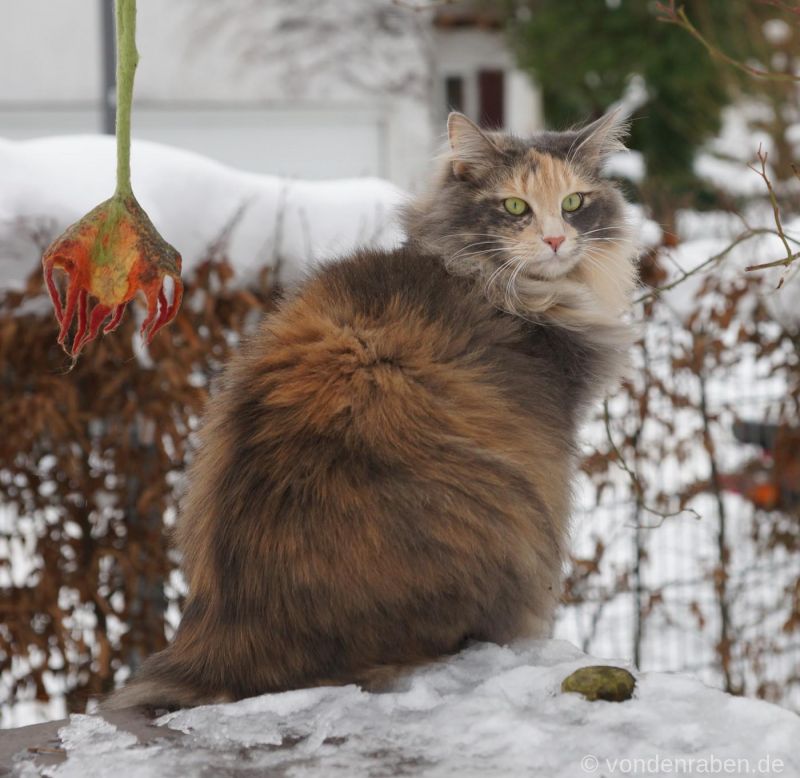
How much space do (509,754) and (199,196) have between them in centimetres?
208

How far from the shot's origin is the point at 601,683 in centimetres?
171

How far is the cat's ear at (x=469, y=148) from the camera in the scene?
7.92ft

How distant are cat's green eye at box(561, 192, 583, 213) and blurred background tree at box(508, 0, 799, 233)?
281 inches

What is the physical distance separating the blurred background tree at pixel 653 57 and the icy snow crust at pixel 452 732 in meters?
8.03

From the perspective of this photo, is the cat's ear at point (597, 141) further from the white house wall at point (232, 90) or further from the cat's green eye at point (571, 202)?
the white house wall at point (232, 90)

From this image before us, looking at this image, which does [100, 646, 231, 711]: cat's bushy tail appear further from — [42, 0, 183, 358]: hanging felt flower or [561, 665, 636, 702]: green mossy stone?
[42, 0, 183, 358]: hanging felt flower

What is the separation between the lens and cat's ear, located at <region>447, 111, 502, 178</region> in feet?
→ 7.92

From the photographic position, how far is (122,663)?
349 cm

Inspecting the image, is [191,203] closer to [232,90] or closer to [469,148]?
[469,148]

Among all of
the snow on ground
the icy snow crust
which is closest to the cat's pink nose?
the snow on ground

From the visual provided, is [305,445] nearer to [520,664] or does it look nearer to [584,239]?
[520,664]

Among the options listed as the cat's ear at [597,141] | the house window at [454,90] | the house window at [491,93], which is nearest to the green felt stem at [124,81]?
the cat's ear at [597,141]

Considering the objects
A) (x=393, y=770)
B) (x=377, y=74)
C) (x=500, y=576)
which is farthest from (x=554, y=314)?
(x=377, y=74)

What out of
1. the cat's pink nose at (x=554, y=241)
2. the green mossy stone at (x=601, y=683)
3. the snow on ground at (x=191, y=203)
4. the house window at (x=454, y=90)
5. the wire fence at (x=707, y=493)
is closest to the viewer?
the green mossy stone at (x=601, y=683)
